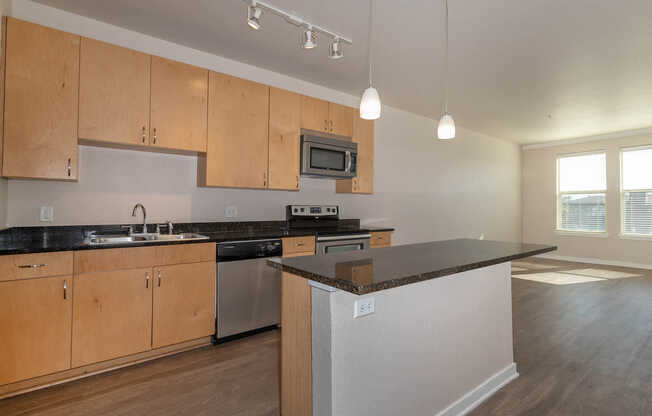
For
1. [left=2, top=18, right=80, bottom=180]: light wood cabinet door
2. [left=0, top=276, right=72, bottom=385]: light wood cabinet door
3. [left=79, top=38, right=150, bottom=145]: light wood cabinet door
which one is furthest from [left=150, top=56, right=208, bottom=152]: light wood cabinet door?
[left=0, top=276, right=72, bottom=385]: light wood cabinet door

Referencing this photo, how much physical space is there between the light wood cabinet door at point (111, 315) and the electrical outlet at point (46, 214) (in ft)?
2.42

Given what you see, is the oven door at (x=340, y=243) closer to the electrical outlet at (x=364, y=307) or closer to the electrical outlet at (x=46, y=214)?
the electrical outlet at (x=364, y=307)

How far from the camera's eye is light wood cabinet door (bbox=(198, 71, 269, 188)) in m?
2.98

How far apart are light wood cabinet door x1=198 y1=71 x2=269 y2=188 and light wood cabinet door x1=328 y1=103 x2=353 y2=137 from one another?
0.86 meters

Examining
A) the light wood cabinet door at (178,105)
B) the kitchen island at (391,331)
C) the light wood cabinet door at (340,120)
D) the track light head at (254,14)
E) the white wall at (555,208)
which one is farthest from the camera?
the white wall at (555,208)

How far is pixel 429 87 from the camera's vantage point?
13.4 ft

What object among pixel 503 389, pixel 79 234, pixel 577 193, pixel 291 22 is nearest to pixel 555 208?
pixel 577 193

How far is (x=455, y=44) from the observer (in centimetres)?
298

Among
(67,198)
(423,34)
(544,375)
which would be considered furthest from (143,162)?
(544,375)

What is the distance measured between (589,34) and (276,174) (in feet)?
10.2

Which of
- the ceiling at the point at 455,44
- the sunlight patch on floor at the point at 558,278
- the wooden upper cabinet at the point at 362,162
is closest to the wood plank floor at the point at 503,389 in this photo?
the sunlight patch on floor at the point at 558,278

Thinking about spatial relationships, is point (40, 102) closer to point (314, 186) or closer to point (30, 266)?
point (30, 266)

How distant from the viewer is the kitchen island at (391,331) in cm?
136

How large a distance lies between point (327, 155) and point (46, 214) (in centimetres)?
260
